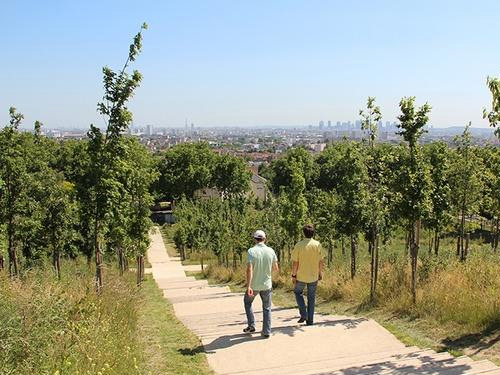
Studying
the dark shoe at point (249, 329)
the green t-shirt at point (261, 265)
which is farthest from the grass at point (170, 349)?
the green t-shirt at point (261, 265)

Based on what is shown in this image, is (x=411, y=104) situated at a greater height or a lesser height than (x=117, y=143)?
greater

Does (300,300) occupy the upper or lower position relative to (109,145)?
lower

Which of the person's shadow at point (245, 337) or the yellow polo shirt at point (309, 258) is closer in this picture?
the person's shadow at point (245, 337)

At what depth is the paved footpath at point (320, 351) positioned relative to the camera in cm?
555

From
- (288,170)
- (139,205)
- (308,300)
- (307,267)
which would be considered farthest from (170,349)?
(288,170)

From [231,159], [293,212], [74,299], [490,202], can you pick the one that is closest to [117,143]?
[74,299]

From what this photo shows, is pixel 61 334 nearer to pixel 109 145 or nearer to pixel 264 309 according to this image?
pixel 264 309

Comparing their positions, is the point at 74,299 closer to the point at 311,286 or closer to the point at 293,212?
the point at 311,286

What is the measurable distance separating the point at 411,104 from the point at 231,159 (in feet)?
191

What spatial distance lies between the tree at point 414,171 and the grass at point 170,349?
4.28 meters

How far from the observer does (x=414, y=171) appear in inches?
352

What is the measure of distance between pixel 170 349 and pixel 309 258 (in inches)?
105

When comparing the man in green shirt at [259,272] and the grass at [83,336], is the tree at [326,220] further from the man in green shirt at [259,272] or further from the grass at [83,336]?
the grass at [83,336]

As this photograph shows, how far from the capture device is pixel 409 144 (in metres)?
9.07
